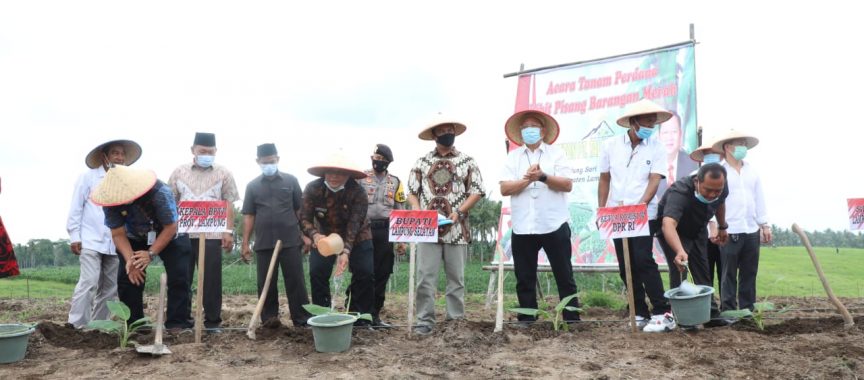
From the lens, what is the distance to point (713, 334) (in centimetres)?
423

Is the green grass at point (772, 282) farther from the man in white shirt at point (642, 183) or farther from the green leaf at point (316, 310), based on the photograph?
the green leaf at point (316, 310)

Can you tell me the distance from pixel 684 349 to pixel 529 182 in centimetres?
161

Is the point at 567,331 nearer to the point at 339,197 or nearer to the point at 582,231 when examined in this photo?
the point at 339,197

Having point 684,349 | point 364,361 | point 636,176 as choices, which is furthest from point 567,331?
point 364,361

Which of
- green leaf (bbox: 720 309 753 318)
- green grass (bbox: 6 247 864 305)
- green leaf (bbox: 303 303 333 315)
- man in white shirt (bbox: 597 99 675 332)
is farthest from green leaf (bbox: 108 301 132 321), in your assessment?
green grass (bbox: 6 247 864 305)

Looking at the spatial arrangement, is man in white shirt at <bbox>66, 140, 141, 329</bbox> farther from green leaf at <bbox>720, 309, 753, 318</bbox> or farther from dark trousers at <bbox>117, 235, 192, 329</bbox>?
green leaf at <bbox>720, 309, 753, 318</bbox>

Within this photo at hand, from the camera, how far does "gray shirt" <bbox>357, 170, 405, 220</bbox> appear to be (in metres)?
5.50

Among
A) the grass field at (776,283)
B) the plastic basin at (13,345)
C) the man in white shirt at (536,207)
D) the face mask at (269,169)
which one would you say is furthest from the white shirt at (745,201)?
the plastic basin at (13,345)

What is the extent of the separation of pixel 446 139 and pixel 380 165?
0.79m

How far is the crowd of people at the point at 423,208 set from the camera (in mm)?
4492

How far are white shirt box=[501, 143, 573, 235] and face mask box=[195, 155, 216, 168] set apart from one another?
2523mm

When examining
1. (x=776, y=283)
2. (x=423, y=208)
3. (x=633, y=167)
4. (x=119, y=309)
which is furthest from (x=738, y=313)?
(x=776, y=283)

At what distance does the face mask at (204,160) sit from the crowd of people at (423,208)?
0.01 m

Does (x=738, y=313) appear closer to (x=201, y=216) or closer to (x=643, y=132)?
(x=643, y=132)
